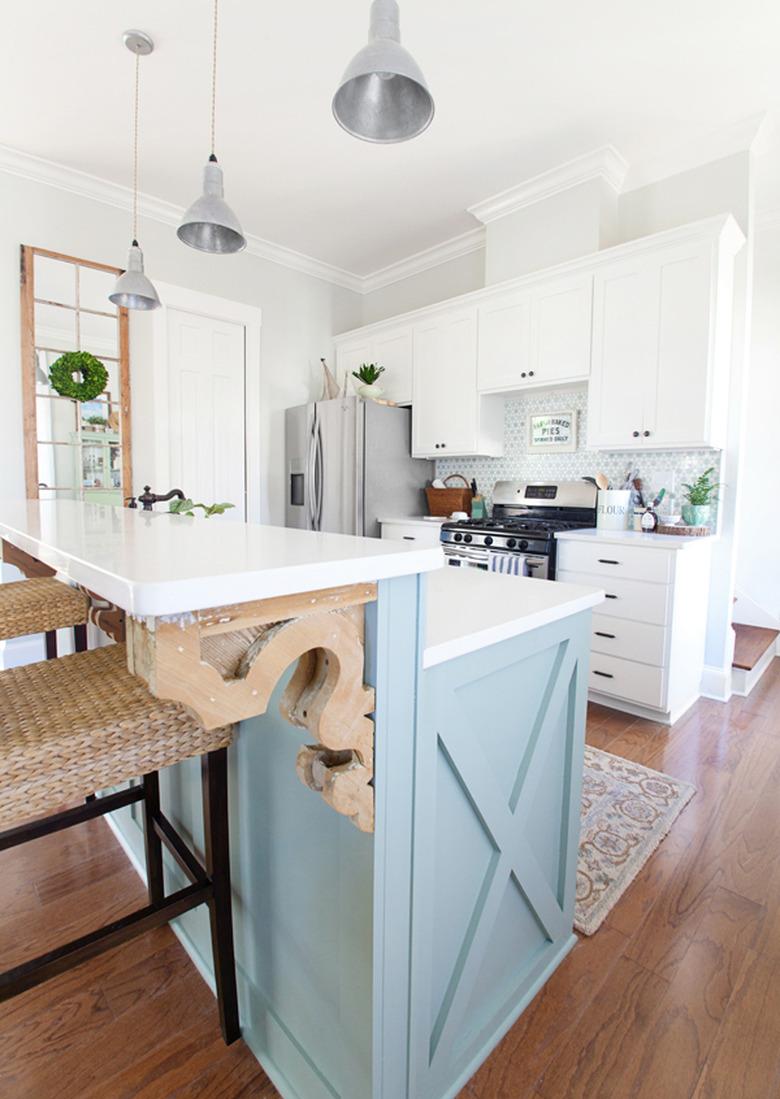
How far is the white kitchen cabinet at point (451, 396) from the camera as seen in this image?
3719 millimetres

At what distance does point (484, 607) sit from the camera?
3.63ft

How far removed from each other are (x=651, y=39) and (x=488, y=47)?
681mm

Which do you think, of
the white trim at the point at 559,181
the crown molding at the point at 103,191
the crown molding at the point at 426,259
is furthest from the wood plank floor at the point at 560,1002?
the crown molding at the point at 426,259

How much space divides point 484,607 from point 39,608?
1217 millimetres

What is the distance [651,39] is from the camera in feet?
7.50

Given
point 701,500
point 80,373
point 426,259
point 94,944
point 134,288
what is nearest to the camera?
point 94,944

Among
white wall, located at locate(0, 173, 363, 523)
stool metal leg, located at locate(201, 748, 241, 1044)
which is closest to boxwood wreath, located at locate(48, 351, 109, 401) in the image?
white wall, located at locate(0, 173, 363, 523)

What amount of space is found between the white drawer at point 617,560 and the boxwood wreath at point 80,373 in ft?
9.97

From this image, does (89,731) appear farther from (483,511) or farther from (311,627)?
(483,511)

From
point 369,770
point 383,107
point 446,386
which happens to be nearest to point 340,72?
point 383,107

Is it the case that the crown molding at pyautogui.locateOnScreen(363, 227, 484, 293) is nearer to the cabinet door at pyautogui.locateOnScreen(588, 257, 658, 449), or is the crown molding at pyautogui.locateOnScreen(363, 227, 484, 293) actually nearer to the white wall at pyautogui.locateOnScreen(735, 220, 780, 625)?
the cabinet door at pyautogui.locateOnScreen(588, 257, 658, 449)

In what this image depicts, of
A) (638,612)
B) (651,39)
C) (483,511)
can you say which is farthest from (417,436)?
(651,39)

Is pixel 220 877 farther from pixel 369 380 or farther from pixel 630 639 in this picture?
pixel 369 380

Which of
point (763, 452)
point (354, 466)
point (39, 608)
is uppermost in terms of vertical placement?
point (763, 452)
